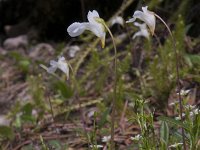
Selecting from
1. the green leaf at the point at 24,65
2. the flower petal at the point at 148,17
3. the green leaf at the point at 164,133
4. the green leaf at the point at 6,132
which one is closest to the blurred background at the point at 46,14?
the green leaf at the point at 24,65

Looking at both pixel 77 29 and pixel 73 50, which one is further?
pixel 73 50

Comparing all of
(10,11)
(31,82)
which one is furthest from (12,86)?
(10,11)

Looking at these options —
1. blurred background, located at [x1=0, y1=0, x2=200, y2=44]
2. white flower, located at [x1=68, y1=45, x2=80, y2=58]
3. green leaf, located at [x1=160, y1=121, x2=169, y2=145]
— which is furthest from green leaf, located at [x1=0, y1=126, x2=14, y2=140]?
blurred background, located at [x1=0, y1=0, x2=200, y2=44]

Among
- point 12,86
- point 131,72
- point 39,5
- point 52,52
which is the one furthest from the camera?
point 39,5

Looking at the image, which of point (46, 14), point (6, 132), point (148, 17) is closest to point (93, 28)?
point (148, 17)

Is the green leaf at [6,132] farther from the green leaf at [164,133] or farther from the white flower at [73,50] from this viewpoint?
the green leaf at [164,133]

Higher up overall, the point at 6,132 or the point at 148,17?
the point at 148,17

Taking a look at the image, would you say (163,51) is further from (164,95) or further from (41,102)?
(41,102)

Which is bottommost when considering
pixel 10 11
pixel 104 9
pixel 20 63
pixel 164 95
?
pixel 164 95

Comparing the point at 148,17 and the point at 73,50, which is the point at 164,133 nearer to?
the point at 148,17
